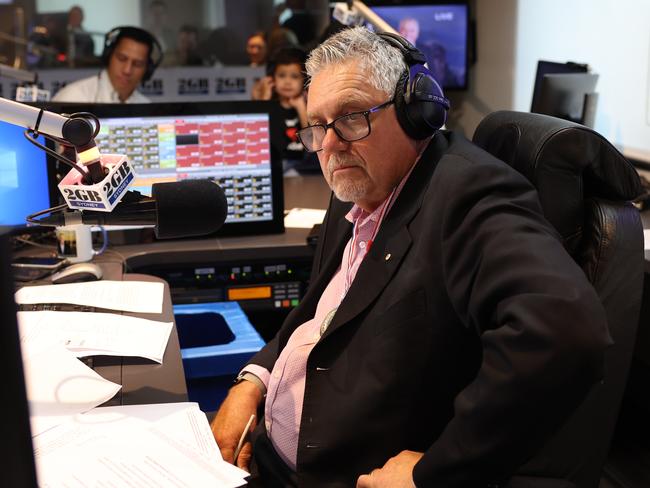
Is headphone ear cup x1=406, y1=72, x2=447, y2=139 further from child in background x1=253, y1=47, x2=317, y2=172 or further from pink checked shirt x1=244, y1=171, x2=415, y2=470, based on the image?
child in background x1=253, y1=47, x2=317, y2=172

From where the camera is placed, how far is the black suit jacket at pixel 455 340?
913mm

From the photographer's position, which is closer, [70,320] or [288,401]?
[288,401]

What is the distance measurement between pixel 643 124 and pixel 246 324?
1908 millimetres

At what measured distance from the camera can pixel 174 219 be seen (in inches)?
42.1

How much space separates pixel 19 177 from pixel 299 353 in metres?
1.00

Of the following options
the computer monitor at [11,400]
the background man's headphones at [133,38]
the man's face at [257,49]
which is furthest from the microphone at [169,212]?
the man's face at [257,49]

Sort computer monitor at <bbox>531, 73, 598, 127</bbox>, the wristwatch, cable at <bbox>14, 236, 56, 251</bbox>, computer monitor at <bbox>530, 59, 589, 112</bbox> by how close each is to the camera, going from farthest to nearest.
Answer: computer monitor at <bbox>530, 59, 589, 112</bbox>
computer monitor at <bbox>531, 73, 598, 127</bbox>
cable at <bbox>14, 236, 56, 251</bbox>
the wristwatch

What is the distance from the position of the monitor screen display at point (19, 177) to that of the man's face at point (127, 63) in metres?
1.78

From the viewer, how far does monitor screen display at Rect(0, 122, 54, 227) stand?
1.91m

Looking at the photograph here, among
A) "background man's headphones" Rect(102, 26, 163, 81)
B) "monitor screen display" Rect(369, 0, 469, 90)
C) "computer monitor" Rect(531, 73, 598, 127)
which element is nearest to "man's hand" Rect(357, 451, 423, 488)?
"computer monitor" Rect(531, 73, 598, 127)

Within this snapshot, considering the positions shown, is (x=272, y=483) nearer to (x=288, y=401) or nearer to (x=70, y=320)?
(x=288, y=401)

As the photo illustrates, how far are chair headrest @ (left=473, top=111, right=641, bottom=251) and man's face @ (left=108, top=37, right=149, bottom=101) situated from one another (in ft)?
9.49

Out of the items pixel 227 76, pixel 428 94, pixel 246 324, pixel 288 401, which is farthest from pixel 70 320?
pixel 227 76

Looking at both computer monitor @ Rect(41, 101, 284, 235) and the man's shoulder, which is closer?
the man's shoulder
